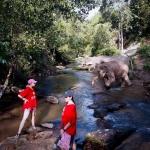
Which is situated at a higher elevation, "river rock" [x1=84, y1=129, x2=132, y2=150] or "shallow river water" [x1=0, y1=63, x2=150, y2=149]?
"river rock" [x1=84, y1=129, x2=132, y2=150]

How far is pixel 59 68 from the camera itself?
2831 cm

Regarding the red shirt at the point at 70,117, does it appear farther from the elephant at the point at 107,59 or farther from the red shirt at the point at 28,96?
the elephant at the point at 107,59

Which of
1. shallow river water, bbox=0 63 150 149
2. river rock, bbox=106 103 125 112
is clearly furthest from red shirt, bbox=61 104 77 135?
river rock, bbox=106 103 125 112

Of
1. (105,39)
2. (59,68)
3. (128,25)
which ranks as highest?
(128,25)

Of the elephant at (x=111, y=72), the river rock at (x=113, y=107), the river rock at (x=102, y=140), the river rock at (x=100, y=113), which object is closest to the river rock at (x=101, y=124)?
the river rock at (x=100, y=113)

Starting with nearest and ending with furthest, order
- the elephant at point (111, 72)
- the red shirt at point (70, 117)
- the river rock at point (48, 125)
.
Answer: the red shirt at point (70, 117) → the river rock at point (48, 125) → the elephant at point (111, 72)

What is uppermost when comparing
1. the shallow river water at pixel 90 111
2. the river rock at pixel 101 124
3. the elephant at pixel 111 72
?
the elephant at pixel 111 72

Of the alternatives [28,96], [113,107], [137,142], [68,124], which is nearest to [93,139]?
[68,124]

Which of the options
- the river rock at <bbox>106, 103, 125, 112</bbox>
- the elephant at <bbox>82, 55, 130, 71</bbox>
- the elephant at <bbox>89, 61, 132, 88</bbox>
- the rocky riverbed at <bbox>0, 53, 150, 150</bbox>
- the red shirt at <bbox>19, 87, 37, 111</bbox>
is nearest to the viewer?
the rocky riverbed at <bbox>0, 53, 150, 150</bbox>

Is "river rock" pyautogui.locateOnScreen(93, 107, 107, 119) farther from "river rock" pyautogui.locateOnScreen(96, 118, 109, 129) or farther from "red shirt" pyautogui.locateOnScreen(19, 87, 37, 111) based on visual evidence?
"red shirt" pyautogui.locateOnScreen(19, 87, 37, 111)

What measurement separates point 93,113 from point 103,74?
5.52 meters

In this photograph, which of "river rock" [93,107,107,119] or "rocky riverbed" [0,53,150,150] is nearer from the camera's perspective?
"rocky riverbed" [0,53,150,150]

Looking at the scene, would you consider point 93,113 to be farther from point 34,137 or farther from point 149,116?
point 34,137

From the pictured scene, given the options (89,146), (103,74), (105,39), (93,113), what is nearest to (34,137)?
(89,146)
